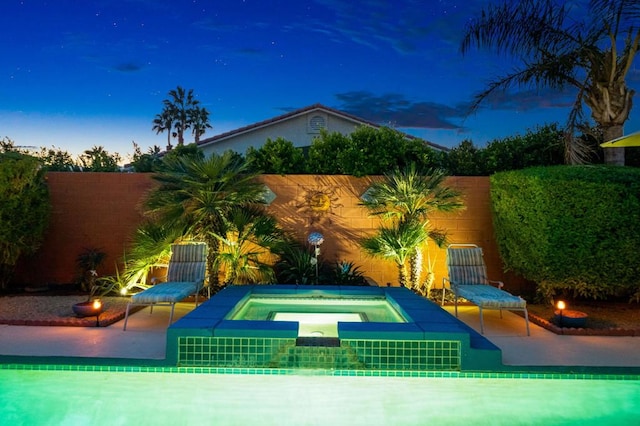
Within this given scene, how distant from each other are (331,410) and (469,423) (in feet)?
3.87

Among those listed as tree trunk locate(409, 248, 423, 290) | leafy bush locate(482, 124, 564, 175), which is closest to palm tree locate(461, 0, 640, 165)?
leafy bush locate(482, 124, 564, 175)

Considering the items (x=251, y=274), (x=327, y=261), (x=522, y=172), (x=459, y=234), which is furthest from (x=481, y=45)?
(x=251, y=274)

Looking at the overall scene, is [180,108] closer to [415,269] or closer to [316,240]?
[316,240]

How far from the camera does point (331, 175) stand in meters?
9.52

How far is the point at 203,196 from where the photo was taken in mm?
8180

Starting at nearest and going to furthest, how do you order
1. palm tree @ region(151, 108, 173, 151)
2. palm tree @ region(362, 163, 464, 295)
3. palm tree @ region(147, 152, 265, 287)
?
palm tree @ region(147, 152, 265, 287) → palm tree @ region(362, 163, 464, 295) → palm tree @ region(151, 108, 173, 151)

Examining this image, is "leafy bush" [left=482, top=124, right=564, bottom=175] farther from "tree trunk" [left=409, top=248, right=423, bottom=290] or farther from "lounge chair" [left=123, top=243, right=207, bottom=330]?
"lounge chair" [left=123, top=243, right=207, bottom=330]

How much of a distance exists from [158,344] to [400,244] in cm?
413

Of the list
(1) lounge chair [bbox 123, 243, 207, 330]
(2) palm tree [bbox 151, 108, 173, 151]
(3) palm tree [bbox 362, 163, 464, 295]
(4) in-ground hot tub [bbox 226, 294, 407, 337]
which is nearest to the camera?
(4) in-ground hot tub [bbox 226, 294, 407, 337]

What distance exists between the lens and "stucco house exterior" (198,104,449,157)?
1866cm

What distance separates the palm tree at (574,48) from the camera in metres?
8.80

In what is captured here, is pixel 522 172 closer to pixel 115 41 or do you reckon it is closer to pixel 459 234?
pixel 459 234

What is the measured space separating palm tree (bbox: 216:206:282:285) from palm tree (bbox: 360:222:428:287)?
162 centimetres

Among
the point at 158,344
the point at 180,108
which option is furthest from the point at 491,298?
the point at 180,108
